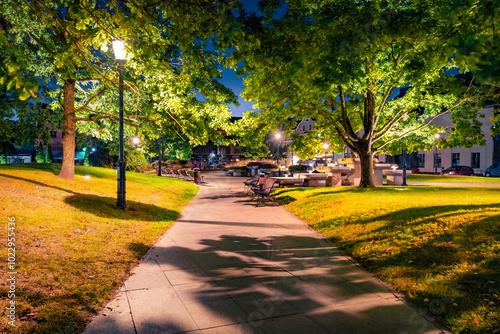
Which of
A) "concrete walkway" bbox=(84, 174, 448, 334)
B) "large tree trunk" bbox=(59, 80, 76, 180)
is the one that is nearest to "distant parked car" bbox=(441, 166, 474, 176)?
"concrete walkway" bbox=(84, 174, 448, 334)

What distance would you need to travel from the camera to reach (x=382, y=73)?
1413 centimetres

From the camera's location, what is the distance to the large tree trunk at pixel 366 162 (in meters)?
15.9

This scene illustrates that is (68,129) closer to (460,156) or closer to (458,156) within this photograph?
(460,156)

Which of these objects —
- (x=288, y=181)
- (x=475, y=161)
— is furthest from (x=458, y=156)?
(x=288, y=181)

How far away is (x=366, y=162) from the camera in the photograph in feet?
52.6

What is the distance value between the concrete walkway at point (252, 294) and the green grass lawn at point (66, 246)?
363mm

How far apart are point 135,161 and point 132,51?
2479 cm

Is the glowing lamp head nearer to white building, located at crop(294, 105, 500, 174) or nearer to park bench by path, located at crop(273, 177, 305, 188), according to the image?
park bench by path, located at crop(273, 177, 305, 188)

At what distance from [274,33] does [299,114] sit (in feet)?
23.0

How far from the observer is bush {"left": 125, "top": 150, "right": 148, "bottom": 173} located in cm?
3135

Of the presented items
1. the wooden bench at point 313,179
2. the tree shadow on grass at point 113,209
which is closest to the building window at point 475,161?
the wooden bench at point 313,179

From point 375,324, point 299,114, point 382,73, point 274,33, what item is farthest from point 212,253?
point 382,73

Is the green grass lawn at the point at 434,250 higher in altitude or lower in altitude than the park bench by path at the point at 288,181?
lower

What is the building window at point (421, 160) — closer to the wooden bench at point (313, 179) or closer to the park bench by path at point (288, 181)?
the wooden bench at point (313, 179)
